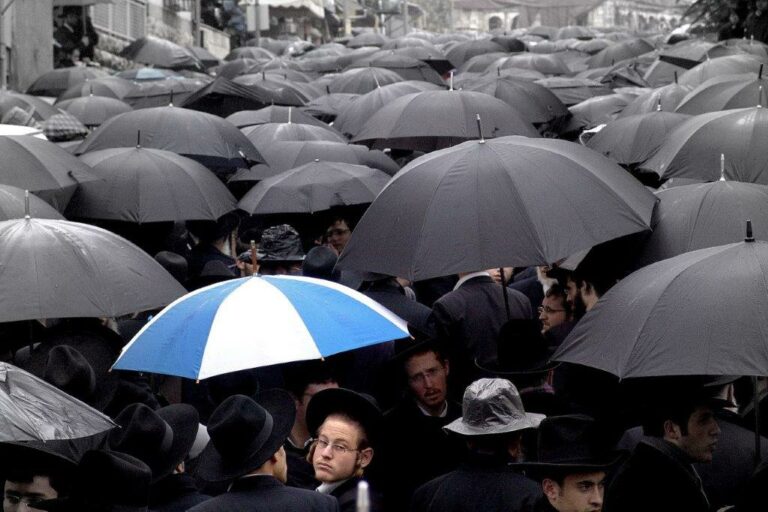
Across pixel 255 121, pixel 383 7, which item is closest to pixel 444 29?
pixel 383 7

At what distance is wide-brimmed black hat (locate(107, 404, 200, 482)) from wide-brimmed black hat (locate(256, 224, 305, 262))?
283 cm

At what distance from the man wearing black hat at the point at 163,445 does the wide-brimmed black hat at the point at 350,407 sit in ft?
1.59

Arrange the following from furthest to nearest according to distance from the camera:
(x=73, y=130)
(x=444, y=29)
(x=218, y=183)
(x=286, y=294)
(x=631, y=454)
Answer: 1. (x=444, y=29)
2. (x=73, y=130)
3. (x=218, y=183)
4. (x=286, y=294)
5. (x=631, y=454)

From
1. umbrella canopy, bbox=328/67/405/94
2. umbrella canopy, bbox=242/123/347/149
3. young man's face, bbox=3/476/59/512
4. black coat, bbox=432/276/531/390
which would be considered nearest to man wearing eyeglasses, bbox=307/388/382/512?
young man's face, bbox=3/476/59/512

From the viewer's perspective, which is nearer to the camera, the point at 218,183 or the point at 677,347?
the point at 677,347

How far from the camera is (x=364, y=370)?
7.05m

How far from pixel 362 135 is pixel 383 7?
6086cm

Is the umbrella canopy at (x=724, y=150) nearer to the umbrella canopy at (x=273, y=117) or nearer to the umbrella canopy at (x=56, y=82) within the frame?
the umbrella canopy at (x=273, y=117)

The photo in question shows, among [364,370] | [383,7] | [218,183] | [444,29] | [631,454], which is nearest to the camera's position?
[631,454]

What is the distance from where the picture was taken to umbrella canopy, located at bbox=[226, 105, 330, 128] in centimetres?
1334

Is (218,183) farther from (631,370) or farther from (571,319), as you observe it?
(631,370)

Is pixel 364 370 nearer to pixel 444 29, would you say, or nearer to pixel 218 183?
pixel 218 183

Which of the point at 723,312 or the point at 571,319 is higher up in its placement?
the point at 723,312

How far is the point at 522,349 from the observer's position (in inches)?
255
